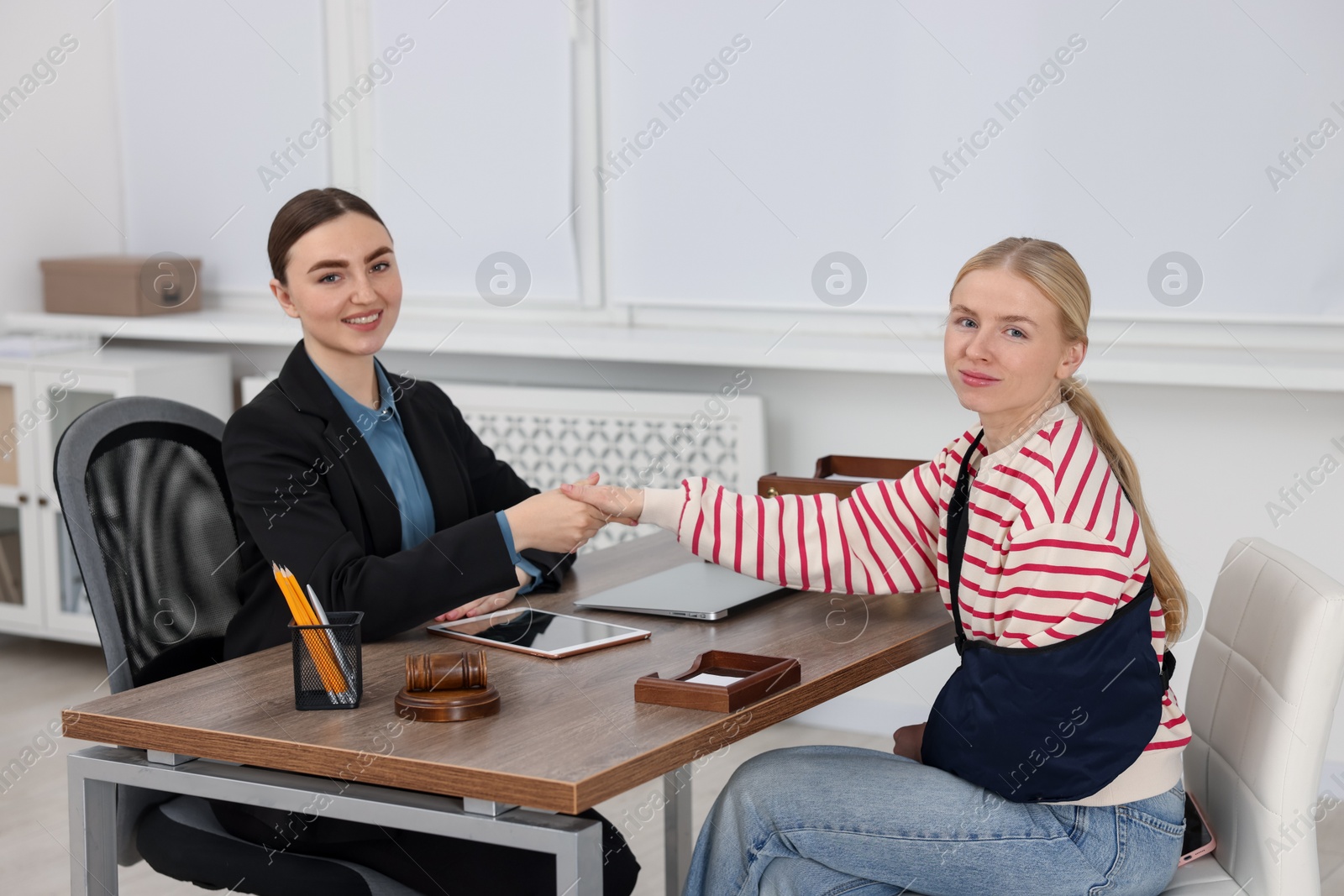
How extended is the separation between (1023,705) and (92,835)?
1037 mm

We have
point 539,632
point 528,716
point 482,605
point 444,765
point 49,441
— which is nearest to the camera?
point 444,765

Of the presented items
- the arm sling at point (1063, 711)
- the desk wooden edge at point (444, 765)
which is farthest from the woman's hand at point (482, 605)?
the arm sling at point (1063, 711)

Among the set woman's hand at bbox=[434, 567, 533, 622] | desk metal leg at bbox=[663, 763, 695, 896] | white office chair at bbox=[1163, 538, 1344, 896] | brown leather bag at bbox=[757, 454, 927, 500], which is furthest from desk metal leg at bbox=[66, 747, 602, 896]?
desk metal leg at bbox=[663, 763, 695, 896]

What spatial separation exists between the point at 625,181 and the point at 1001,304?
82.9 inches

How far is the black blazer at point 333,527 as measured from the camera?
69.0 inches

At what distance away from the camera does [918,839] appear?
152 cm

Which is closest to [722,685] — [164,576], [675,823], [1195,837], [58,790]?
[1195,837]

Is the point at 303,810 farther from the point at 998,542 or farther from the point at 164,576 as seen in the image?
the point at 998,542

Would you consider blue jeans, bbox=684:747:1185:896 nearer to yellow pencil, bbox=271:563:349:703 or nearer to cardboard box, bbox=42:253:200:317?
yellow pencil, bbox=271:563:349:703

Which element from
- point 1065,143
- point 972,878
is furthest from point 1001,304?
point 1065,143

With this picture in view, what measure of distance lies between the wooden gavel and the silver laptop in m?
0.44

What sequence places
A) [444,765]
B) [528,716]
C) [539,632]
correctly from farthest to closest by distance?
[539,632]
[528,716]
[444,765]

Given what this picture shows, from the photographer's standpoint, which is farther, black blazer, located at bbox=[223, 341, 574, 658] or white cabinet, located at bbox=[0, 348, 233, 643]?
white cabinet, located at bbox=[0, 348, 233, 643]

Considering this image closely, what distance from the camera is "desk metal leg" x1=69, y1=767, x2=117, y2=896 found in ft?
5.04
